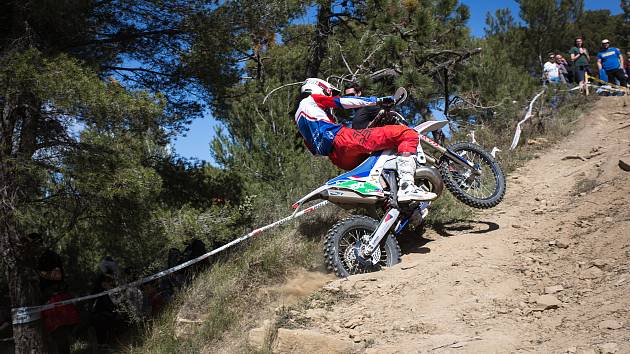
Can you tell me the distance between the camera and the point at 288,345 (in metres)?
4.68

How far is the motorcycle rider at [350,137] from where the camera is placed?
585 cm

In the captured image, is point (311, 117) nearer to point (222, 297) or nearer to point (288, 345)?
point (222, 297)

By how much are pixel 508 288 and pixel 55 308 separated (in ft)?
16.5

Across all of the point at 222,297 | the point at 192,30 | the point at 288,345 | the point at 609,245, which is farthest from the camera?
the point at 192,30

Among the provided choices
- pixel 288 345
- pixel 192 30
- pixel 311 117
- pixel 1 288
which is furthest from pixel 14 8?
pixel 288 345

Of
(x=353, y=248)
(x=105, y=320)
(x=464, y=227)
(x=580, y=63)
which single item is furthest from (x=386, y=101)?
(x=580, y=63)

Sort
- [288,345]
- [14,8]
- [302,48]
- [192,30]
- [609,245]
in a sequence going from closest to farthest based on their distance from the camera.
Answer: [288,345] < [609,245] < [14,8] < [192,30] < [302,48]

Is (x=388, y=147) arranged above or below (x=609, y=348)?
above

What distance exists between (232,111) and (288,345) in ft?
21.8

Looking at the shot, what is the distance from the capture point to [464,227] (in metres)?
7.00

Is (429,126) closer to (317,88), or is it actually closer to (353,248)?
(317,88)

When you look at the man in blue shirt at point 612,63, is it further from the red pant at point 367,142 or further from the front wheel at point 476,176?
the red pant at point 367,142

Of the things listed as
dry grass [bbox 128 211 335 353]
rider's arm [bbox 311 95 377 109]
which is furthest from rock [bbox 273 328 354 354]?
rider's arm [bbox 311 95 377 109]

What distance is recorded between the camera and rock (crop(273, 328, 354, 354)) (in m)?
4.50
